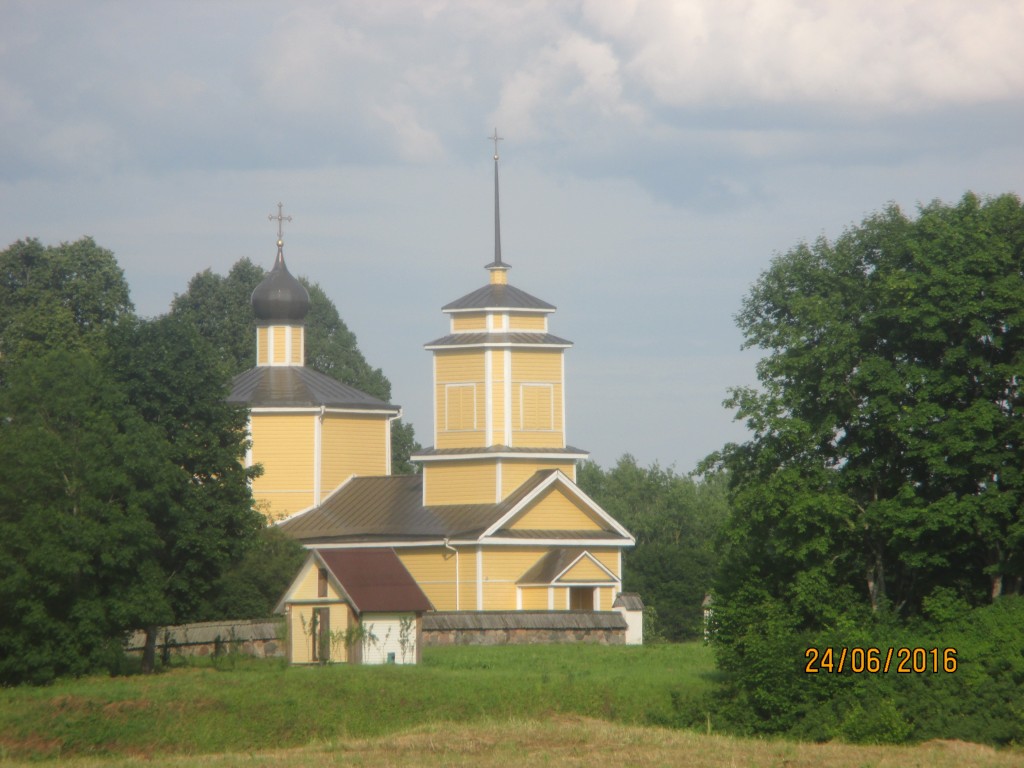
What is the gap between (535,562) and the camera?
4919cm

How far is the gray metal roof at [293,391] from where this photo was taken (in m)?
55.2

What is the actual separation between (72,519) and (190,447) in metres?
4.54

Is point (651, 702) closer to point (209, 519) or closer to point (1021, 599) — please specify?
point (1021, 599)

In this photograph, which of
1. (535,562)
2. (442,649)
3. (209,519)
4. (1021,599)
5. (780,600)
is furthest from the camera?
(535,562)

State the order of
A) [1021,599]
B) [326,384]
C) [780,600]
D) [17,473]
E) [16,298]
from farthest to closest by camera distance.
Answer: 1. [16,298]
2. [326,384]
3. [17,473]
4. [780,600]
5. [1021,599]

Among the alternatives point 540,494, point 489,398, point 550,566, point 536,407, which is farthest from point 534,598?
point 489,398

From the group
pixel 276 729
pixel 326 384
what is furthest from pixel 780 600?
pixel 326 384

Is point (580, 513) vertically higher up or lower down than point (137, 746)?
higher up

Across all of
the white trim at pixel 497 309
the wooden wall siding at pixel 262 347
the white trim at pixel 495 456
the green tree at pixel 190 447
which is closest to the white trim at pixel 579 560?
the white trim at pixel 495 456

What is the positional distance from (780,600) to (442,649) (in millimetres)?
10726

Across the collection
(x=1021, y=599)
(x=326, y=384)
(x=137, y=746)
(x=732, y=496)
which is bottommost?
(x=137, y=746)

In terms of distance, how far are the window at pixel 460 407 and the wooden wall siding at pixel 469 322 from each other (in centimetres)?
174

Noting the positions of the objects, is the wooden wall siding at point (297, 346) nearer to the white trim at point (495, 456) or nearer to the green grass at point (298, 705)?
the white trim at point (495, 456)

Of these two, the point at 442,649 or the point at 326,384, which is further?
the point at 326,384
